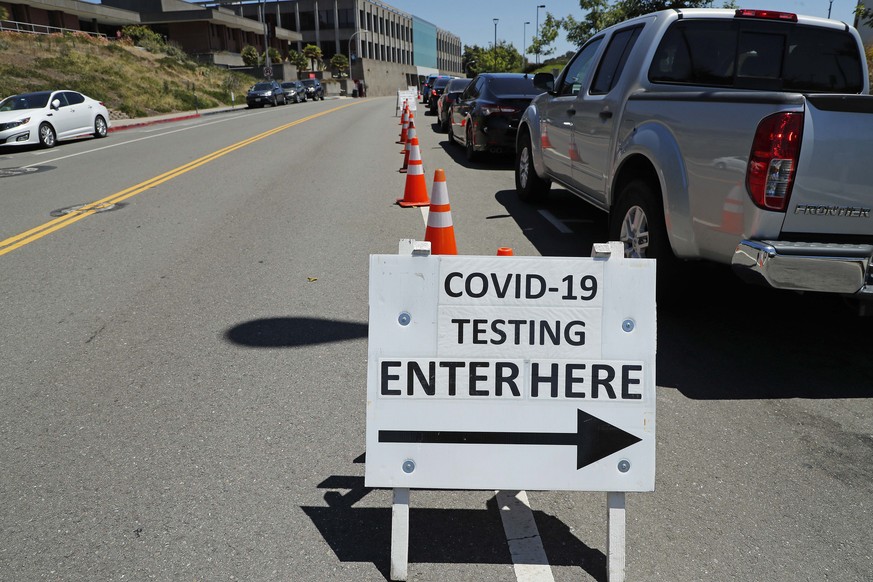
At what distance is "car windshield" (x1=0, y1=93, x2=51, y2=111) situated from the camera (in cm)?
2067

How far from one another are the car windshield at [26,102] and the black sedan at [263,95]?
80.8ft

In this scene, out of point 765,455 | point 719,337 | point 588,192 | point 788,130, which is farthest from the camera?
point 588,192

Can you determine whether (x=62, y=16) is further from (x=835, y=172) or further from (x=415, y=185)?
(x=835, y=172)

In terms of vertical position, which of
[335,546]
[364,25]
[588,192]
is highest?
[364,25]

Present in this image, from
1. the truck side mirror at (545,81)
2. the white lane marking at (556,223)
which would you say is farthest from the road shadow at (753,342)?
the truck side mirror at (545,81)

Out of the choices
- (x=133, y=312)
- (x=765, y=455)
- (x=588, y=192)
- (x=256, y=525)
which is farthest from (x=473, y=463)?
(x=588, y=192)

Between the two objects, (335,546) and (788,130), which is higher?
(788,130)

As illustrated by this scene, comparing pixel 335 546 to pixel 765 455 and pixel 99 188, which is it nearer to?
pixel 765 455

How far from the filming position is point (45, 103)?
68.6 ft

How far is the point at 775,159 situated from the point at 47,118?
21346mm

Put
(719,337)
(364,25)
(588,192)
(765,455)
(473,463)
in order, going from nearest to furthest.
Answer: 1. (473,463)
2. (765,455)
3. (719,337)
4. (588,192)
5. (364,25)

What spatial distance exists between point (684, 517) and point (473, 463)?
37.9 inches

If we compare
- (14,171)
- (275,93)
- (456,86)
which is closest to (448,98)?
(456,86)

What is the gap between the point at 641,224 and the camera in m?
5.40
